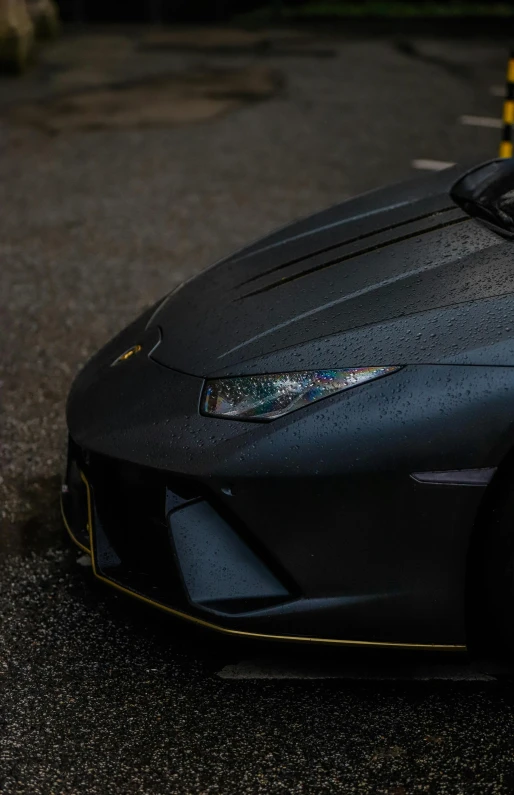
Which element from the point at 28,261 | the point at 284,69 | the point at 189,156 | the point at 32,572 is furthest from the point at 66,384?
the point at 284,69

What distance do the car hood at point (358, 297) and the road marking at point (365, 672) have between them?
2.51 feet

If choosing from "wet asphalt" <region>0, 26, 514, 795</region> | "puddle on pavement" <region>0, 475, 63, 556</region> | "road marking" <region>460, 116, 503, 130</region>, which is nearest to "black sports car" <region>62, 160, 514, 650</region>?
"wet asphalt" <region>0, 26, 514, 795</region>

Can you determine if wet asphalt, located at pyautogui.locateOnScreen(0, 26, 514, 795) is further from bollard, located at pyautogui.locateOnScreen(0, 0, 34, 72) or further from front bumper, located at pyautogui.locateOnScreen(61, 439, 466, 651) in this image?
bollard, located at pyautogui.locateOnScreen(0, 0, 34, 72)

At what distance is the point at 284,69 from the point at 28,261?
22.9ft

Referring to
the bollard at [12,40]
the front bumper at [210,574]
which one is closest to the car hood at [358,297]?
the front bumper at [210,574]

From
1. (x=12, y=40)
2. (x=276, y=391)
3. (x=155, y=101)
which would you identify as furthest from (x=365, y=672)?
(x=12, y=40)

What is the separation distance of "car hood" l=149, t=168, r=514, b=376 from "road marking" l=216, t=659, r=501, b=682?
2.51 ft

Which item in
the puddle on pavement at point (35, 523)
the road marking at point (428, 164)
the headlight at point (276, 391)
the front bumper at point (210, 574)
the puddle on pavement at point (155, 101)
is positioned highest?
the headlight at point (276, 391)

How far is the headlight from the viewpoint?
2391 mm

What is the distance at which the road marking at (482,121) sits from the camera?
29.7ft

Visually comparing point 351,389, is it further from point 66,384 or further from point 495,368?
point 66,384

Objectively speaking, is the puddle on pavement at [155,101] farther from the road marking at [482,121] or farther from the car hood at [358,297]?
the car hood at [358,297]

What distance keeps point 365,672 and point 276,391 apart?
2.51 ft

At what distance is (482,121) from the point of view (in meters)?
9.23
